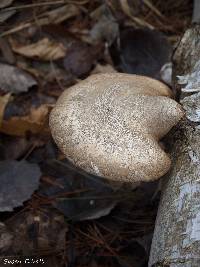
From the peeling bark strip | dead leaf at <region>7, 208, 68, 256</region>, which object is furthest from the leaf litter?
the peeling bark strip

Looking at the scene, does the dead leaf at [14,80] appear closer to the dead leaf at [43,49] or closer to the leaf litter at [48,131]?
the leaf litter at [48,131]

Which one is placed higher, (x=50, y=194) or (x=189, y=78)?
(x=189, y=78)

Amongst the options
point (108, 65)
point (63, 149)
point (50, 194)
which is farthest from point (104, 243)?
point (108, 65)

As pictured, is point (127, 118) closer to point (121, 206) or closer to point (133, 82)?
point (133, 82)

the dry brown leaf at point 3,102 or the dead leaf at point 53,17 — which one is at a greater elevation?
the dead leaf at point 53,17

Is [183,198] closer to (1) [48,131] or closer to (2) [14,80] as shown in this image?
(1) [48,131]

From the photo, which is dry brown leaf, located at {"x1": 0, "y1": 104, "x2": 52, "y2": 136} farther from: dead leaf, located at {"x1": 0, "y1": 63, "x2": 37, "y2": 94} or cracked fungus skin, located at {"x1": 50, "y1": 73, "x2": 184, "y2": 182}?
cracked fungus skin, located at {"x1": 50, "y1": 73, "x2": 184, "y2": 182}

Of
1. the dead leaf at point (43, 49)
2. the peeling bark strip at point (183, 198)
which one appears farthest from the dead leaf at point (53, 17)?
the peeling bark strip at point (183, 198)

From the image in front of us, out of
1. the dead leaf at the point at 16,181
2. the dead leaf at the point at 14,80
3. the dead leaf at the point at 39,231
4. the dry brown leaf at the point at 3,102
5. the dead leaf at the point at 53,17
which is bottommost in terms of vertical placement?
the dead leaf at the point at 39,231
